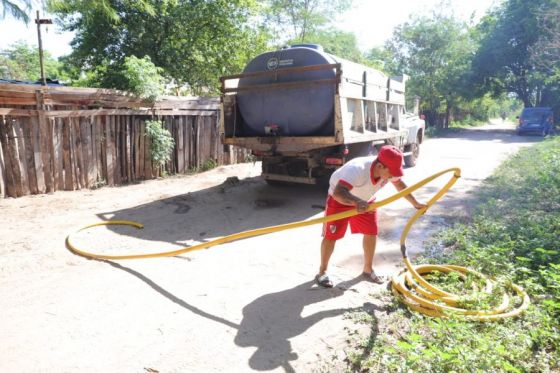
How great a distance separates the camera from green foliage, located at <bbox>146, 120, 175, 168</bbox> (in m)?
8.91

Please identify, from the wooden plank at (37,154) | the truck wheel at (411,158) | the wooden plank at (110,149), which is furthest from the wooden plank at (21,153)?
the truck wheel at (411,158)

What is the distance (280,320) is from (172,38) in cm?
1341

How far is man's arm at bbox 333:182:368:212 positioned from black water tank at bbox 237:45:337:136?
10.9 ft

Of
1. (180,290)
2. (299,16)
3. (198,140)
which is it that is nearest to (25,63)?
(299,16)

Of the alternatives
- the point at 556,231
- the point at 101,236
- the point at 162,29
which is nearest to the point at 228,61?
the point at 162,29

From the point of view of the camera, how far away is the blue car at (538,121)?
22.1 m

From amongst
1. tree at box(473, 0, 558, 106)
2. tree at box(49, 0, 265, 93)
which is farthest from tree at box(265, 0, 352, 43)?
tree at box(473, 0, 558, 106)

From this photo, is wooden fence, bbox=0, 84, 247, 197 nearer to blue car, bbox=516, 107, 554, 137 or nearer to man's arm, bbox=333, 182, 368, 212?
man's arm, bbox=333, 182, 368, 212

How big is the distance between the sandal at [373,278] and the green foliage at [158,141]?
21.6 ft

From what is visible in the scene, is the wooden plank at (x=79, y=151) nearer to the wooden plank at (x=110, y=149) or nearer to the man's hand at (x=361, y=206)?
the wooden plank at (x=110, y=149)

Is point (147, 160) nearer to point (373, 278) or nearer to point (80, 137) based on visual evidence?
point (80, 137)

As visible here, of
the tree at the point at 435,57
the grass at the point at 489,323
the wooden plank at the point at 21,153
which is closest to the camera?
the grass at the point at 489,323

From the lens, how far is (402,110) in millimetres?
10688

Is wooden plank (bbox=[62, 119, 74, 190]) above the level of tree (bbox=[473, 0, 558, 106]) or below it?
below
